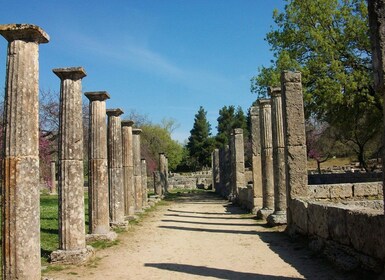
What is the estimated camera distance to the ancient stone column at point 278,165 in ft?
41.1

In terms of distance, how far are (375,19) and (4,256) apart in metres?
5.94

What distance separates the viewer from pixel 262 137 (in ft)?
49.5

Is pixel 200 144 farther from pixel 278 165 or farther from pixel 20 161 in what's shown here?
pixel 20 161

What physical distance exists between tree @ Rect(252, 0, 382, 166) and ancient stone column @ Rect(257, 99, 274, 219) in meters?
6.53

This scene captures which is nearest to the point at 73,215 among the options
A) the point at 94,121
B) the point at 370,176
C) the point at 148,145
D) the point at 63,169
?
the point at 63,169

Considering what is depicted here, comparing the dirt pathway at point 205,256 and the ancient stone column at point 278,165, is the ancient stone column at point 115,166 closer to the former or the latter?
the dirt pathway at point 205,256

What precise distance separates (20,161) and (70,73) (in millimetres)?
3196

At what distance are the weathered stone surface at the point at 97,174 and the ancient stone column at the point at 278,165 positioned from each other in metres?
4.99

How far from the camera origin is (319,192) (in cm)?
1293

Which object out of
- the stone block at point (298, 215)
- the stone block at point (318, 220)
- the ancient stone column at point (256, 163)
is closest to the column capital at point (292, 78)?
the stone block at point (298, 215)

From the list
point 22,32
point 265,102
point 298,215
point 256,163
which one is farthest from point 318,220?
point 256,163

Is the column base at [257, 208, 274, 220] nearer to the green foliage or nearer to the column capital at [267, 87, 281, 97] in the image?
the column capital at [267, 87, 281, 97]

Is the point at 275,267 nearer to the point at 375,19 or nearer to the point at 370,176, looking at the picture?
the point at 375,19

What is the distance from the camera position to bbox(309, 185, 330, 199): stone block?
12.9 metres
